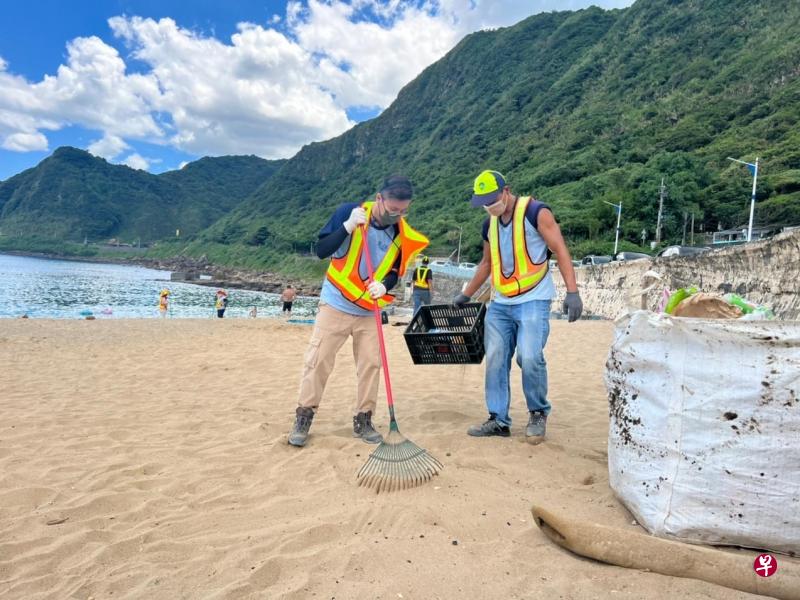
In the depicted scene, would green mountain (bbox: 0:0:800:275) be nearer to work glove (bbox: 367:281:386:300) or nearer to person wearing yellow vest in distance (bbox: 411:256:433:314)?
person wearing yellow vest in distance (bbox: 411:256:433:314)

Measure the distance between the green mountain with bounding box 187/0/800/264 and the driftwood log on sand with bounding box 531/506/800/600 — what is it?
44698 mm

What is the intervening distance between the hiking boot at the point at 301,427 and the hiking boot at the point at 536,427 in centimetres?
166

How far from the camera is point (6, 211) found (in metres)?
193

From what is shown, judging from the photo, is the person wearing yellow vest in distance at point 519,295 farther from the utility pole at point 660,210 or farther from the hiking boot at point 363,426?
the utility pole at point 660,210

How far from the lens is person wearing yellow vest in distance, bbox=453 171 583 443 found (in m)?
3.56

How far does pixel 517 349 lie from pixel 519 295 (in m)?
0.41

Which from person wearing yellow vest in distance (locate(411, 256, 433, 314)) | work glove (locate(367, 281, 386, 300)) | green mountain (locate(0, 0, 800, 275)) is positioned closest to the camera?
work glove (locate(367, 281, 386, 300))

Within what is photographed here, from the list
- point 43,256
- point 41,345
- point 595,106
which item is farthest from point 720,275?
point 43,256

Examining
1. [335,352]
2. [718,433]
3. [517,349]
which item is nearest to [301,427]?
[335,352]

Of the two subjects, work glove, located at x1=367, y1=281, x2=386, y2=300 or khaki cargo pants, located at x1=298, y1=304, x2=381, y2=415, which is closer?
work glove, located at x1=367, y1=281, x2=386, y2=300

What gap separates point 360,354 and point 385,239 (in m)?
0.94

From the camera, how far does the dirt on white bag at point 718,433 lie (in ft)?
6.34

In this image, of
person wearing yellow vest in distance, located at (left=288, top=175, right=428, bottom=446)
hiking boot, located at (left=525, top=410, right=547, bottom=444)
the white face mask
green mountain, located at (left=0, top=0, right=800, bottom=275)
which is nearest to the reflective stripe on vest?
person wearing yellow vest in distance, located at (left=288, top=175, right=428, bottom=446)

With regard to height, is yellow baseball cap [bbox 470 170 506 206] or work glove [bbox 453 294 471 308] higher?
yellow baseball cap [bbox 470 170 506 206]
